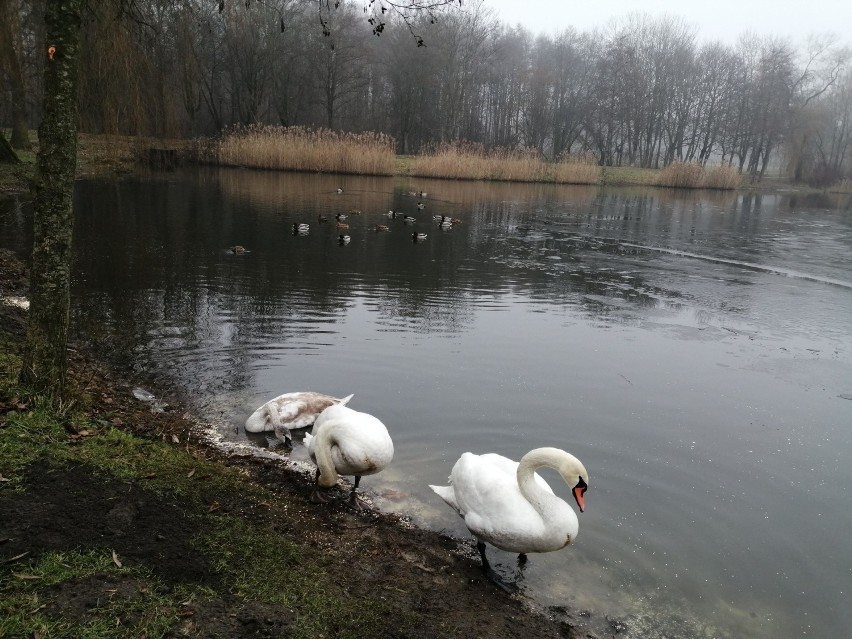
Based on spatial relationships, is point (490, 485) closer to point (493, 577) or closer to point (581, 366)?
point (493, 577)

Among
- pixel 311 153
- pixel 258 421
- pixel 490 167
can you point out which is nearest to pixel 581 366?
pixel 258 421

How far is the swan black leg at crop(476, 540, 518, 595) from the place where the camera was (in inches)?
166

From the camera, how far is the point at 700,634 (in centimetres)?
402

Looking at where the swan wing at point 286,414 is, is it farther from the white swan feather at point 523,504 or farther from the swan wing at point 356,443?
the white swan feather at point 523,504

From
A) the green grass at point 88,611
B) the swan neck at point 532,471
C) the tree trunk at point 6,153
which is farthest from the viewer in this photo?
the tree trunk at point 6,153

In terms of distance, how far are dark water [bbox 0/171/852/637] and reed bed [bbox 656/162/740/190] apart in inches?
1103

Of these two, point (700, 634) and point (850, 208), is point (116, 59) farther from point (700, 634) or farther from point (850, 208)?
point (850, 208)

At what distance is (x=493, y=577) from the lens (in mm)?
4312

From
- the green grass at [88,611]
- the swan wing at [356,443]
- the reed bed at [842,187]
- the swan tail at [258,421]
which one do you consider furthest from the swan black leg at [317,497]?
the reed bed at [842,187]

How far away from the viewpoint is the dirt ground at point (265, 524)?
3.03 metres

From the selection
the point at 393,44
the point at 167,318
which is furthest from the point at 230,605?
the point at 393,44

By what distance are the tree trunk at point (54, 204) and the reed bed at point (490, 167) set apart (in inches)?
1391

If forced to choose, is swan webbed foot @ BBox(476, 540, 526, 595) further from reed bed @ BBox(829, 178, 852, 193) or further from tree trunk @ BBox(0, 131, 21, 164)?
reed bed @ BBox(829, 178, 852, 193)

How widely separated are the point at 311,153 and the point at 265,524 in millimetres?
32618
